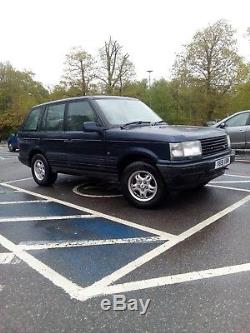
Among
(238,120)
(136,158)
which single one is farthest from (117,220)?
(238,120)

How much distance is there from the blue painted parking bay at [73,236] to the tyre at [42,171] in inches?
57.7

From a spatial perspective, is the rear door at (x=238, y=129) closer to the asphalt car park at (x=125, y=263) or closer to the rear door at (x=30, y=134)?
the asphalt car park at (x=125, y=263)

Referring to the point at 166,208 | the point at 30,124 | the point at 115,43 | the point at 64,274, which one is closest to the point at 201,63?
the point at 115,43

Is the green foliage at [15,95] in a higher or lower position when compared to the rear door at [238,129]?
higher

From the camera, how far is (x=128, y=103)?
7293 millimetres

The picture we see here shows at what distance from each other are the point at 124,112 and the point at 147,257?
3.41 meters

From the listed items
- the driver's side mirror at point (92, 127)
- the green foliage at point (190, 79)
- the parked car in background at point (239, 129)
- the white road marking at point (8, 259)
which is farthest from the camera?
the green foliage at point (190, 79)

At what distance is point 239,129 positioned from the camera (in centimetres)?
1252

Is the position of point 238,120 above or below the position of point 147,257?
above

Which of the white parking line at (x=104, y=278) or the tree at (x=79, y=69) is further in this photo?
the tree at (x=79, y=69)

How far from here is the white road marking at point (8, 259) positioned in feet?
13.6

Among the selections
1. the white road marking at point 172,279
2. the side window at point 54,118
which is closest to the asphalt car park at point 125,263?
the white road marking at point 172,279

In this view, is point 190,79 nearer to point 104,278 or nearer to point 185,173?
point 185,173

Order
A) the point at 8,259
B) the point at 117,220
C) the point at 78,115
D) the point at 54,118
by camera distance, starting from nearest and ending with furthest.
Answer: the point at 8,259 → the point at 117,220 → the point at 78,115 → the point at 54,118
